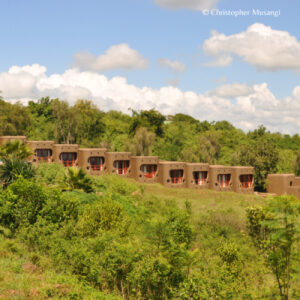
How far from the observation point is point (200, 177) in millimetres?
44031

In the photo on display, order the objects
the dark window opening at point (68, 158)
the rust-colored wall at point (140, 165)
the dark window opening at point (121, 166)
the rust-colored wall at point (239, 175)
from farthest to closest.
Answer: the rust-colored wall at point (239, 175) < the dark window opening at point (121, 166) < the dark window opening at point (68, 158) < the rust-colored wall at point (140, 165)

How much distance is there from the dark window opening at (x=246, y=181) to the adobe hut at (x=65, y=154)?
68.2 feet

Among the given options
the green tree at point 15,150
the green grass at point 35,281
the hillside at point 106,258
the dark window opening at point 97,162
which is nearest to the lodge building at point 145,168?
the dark window opening at point 97,162

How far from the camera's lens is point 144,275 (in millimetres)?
12734

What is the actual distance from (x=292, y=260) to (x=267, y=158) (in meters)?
37.5

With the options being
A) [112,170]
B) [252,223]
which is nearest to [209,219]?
[252,223]

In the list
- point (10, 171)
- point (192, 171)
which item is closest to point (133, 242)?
point (10, 171)

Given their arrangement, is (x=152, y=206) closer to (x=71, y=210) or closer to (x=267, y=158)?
(x=71, y=210)

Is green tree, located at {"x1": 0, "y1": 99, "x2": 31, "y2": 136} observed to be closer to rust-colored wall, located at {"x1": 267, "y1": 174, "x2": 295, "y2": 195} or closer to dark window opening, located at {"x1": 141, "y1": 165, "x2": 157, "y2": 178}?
dark window opening, located at {"x1": 141, "y1": 165, "x2": 157, "y2": 178}

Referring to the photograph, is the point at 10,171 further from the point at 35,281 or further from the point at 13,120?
the point at 13,120

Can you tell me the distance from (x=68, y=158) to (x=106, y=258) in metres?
31.0

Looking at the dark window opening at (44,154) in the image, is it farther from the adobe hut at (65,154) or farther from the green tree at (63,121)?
the green tree at (63,121)

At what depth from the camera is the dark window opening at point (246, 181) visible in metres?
45.0

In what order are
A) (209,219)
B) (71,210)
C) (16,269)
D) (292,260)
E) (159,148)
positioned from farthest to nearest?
(159,148) → (209,219) → (71,210) → (16,269) → (292,260)
